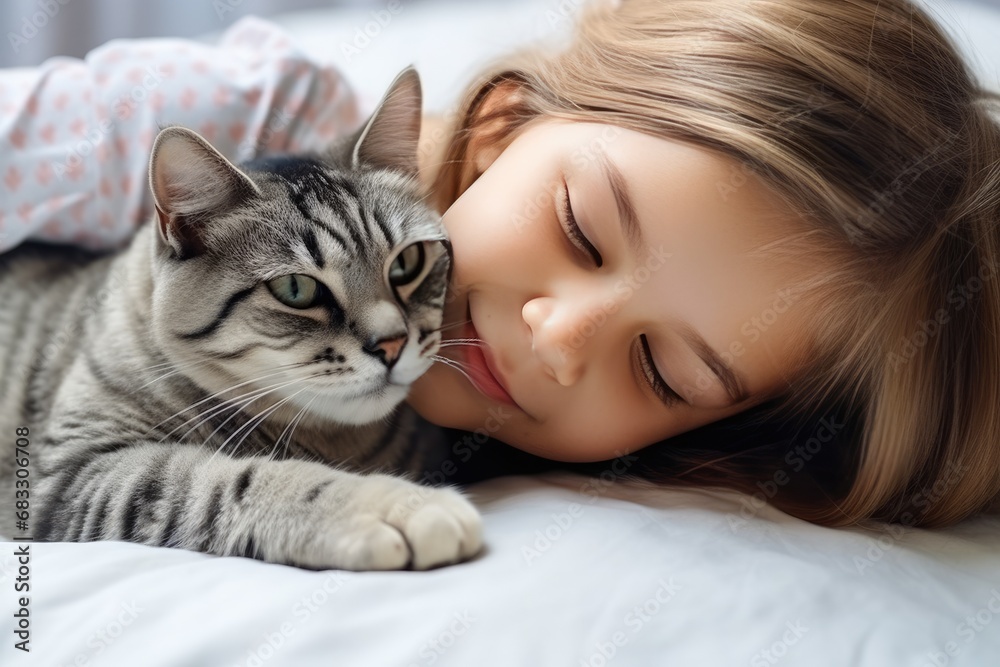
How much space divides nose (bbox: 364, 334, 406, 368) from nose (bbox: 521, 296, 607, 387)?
15 centimetres

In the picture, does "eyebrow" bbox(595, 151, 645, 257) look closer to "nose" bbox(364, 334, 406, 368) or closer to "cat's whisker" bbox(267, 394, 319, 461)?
"nose" bbox(364, 334, 406, 368)

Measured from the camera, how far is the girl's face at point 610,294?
0.87m

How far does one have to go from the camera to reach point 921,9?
3.35ft

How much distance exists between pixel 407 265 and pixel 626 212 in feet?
0.96

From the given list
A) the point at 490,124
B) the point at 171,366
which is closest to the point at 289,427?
the point at 171,366

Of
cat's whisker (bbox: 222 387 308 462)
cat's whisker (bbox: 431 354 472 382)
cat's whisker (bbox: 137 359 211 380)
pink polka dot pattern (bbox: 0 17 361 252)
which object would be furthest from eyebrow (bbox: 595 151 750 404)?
pink polka dot pattern (bbox: 0 17 361 252)

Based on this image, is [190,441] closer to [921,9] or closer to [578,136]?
[578,136]

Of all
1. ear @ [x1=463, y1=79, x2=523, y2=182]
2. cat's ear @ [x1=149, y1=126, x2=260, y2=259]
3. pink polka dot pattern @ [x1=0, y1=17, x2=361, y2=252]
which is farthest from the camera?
pink polka dot pattern @ [x1=0, y1=17, x2=361, y2=252]

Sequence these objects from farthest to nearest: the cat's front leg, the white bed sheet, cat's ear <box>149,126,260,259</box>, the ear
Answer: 1. the ear
2. cat's ear <box>149,126,260,259</box>
3. the cat's front leg
4. the white bed sheet

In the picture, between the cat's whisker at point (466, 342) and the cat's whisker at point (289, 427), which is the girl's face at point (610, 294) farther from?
the cat's whisker at point (289, 427)

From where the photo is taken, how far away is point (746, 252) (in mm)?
873

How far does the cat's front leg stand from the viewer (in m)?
0.73

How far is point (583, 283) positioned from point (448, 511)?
1.04ft

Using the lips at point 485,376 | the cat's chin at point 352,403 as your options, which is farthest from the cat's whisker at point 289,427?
the lips at point 485,376
